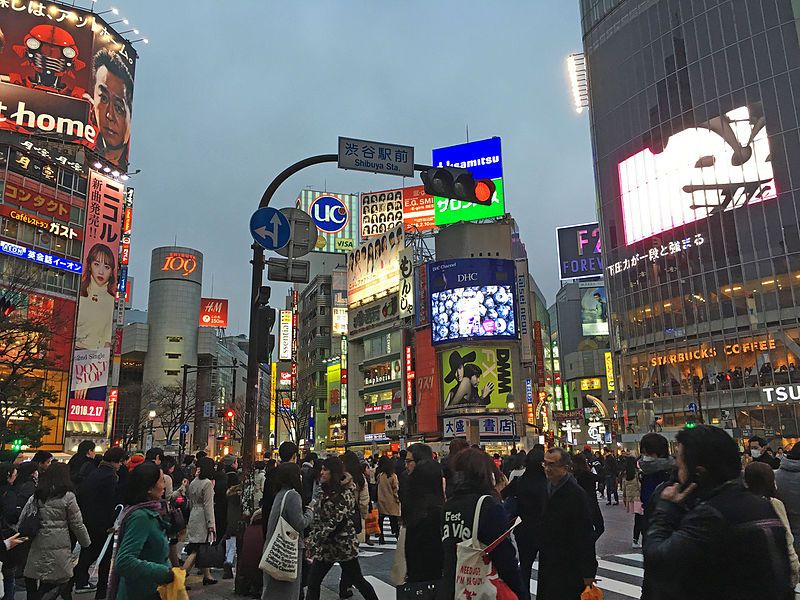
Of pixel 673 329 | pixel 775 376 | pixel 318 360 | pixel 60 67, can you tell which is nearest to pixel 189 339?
pixel 318 360

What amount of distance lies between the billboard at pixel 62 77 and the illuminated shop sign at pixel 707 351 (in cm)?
4940

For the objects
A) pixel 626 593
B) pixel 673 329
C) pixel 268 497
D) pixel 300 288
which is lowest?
pixel 626 593

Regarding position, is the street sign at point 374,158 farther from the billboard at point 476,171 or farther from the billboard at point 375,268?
the billboard at point 375,268

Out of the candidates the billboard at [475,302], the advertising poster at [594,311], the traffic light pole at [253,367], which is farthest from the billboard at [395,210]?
the traffic light pole at [253,367]

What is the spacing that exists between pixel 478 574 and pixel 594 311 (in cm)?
10548

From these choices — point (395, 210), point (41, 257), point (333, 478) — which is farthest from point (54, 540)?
point (395, 210)

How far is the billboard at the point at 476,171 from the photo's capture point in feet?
187

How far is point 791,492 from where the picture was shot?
6418 millimetres

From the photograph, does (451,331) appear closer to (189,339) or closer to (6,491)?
(6,491)

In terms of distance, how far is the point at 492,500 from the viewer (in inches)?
172

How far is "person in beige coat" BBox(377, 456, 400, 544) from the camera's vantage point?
13.8 metres

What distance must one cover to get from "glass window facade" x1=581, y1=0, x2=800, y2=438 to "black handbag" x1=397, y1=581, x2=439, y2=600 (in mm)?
40286

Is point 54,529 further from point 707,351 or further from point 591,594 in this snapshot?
point 707,351

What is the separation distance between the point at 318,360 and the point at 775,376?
4802 centimetres
